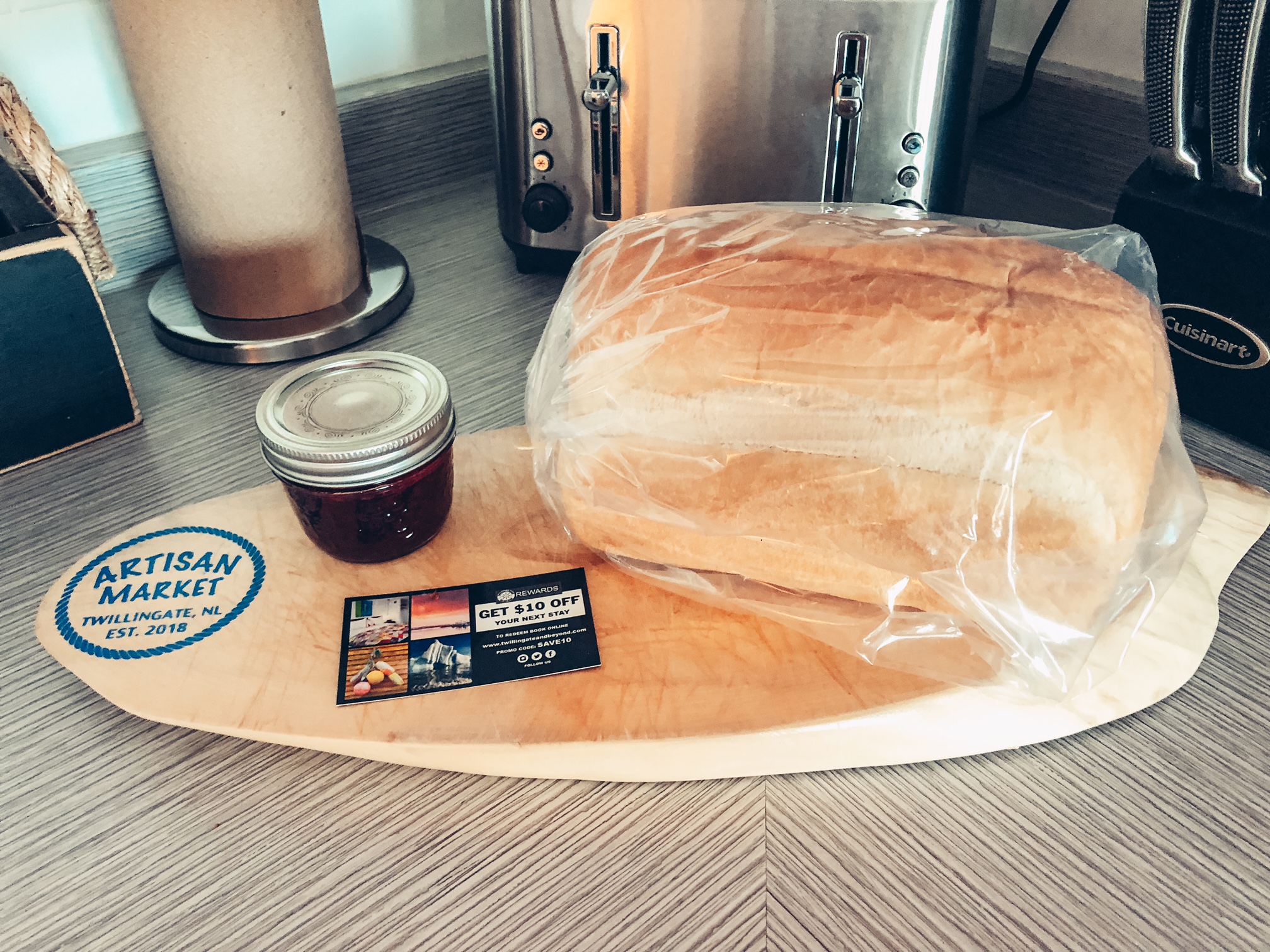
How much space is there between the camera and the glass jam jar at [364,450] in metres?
0.56

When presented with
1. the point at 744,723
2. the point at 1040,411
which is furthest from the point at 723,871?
the point at 1040,411

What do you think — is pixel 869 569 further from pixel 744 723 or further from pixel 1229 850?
pixel 1229 850

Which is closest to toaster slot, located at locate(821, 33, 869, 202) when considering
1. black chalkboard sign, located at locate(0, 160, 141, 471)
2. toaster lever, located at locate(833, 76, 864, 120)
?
toaster lever, located at locate(833, 76, 864, 120)

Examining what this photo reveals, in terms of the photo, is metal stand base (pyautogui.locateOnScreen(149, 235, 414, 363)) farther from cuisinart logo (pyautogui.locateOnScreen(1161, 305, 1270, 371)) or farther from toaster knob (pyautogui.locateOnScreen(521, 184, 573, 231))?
cuisinart logo (pyautogui.locateOnScreen(1161, 305, 1270, 371))

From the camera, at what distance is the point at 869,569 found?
559mm

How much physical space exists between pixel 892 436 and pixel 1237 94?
394mm

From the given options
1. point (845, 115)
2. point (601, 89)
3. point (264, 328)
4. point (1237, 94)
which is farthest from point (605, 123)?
point (1237, 94)

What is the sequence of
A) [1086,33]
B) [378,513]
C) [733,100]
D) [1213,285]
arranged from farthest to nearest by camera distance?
[1086,33] < [733,100] < [1213,285] < [378,513]

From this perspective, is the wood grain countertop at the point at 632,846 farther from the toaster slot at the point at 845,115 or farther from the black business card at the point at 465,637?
the toaster slot at the point at 845,115

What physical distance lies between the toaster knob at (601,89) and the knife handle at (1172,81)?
16.7 inches

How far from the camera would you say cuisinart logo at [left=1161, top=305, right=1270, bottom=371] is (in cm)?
68

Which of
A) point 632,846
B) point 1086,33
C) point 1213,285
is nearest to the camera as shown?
point 632,846

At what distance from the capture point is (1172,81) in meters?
0.66

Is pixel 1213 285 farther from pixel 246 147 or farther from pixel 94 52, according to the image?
pixel 94 52
